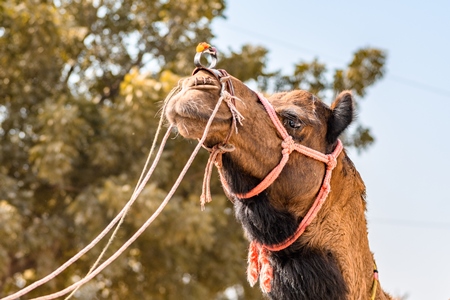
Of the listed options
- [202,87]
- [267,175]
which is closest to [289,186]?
[267,175]

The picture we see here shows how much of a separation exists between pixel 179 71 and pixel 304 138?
36.4ft

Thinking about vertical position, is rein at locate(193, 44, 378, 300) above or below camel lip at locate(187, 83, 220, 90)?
below

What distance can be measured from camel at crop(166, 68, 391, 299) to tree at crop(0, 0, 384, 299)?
8506 millimetres

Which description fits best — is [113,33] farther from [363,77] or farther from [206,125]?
[206,125]

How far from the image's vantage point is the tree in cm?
1328

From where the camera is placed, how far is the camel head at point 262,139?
330 centimetres

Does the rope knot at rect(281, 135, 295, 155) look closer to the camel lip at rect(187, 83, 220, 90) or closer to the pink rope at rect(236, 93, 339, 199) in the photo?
the pink rope at rect(236, 93, 339, 199)

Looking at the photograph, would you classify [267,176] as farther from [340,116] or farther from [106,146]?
[106,146]

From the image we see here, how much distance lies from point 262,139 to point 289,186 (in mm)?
262

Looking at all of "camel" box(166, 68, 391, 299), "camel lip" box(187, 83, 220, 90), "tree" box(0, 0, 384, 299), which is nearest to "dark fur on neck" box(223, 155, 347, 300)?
"camel" box(166, 68, 391, 299)

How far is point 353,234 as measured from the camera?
3.94 metres

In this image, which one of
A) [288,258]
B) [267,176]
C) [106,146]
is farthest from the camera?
[106,146]

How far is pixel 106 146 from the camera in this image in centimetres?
1420

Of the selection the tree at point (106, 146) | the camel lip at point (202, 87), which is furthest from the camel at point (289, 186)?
the tree at point (106, 146)
